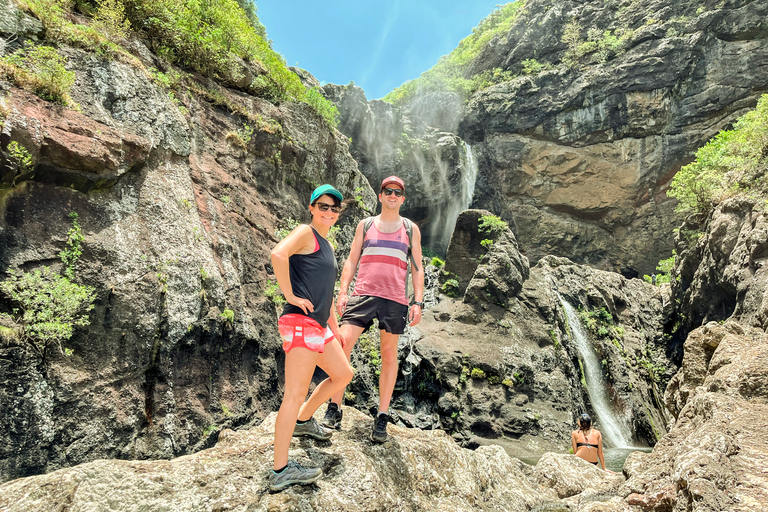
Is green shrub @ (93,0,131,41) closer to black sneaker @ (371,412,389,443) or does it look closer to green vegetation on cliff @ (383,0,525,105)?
black sneaker @ (371,412,389,443)

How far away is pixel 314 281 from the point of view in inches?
133

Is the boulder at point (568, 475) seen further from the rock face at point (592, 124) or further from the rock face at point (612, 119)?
the rock face at point (612, 119)

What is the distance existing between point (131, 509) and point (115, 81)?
22.8 feet

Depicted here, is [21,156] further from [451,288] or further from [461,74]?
[461,74]

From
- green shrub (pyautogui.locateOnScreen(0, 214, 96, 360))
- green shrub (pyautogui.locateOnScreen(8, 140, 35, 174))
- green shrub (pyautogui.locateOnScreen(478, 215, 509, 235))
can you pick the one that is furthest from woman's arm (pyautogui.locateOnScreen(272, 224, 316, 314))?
green shrub (pyautogui.locateOnScreen(478, 215, 509, 235))

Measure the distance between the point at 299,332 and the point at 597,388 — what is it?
16329 millimetres

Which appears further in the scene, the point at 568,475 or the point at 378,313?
the point at 568,475

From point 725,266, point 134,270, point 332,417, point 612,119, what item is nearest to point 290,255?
point 332,417

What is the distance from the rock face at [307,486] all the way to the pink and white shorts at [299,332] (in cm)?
100

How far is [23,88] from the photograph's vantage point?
18.6ft

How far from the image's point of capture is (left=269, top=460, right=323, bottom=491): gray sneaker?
2961 millimetres

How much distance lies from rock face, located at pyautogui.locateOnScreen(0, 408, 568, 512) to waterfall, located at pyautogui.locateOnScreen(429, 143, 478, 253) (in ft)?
82.8

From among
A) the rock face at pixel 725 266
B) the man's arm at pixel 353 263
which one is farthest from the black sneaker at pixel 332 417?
the rock face at pixel 725 266

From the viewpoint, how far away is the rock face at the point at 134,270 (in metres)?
5.05
